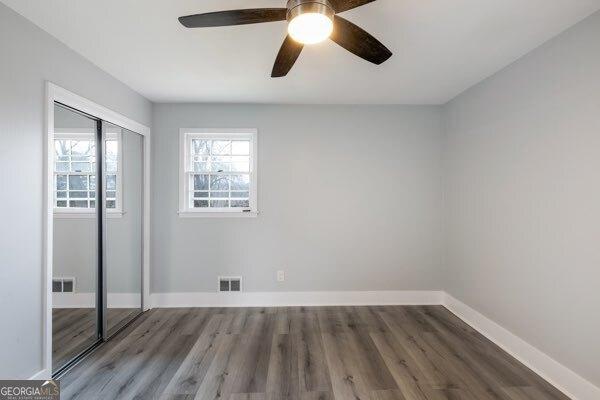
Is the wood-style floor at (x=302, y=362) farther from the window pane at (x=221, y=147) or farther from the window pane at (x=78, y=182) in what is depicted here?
the window pane at (x=221, y=147)

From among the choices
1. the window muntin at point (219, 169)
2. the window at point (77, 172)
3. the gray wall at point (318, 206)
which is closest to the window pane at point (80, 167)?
the window at point (77, 172)

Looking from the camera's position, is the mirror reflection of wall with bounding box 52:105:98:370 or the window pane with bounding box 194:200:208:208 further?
the window pane with bounding box 194:200:208:208

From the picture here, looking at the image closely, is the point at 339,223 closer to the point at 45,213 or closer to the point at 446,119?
the point at 446,119

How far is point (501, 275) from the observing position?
2.65 meters

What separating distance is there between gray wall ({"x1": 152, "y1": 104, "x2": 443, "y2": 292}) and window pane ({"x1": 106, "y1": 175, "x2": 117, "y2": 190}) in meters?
0.71

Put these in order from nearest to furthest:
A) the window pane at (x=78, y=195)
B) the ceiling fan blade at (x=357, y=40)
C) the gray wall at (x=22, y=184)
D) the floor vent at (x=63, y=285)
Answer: the ceiling fan blade at (x=357, y=40), the gray wall at (x=22, y=184), the floor vent at (x=63, y=285), the window pane at (x=78, y=195)

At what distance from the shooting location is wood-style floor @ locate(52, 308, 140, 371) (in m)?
2.17

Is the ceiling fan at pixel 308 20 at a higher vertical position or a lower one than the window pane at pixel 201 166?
higher

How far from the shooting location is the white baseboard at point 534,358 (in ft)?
6.28

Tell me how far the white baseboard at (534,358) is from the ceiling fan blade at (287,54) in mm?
2826

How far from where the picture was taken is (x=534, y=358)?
227 cm

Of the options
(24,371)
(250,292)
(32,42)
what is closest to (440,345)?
(250,292)

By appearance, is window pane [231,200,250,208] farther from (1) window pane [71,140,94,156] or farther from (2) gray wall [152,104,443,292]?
(1) window pane [71,140,94,156]

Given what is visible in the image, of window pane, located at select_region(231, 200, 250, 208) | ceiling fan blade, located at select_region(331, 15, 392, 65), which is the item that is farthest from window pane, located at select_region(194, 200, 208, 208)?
ceiling fan blade, located at select_region(331, 15, 392, 65)
